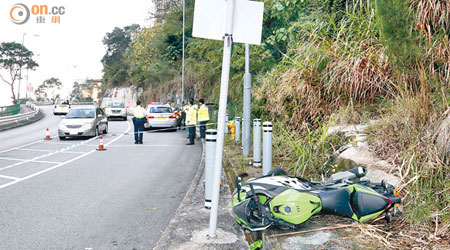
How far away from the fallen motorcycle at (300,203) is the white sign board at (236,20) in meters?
1.58

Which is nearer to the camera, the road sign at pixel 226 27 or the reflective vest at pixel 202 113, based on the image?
the road sign at pixel 226 27

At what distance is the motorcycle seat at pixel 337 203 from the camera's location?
11.0 ft

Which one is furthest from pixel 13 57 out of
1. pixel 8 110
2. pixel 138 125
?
pixel 138 125

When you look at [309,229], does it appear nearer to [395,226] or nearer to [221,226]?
[395,226]

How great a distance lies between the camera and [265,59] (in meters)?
13.8

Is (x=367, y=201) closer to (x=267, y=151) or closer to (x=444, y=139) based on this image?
(x=444, y=139)

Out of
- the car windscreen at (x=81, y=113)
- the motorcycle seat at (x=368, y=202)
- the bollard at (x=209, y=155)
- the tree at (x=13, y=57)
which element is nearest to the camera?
the motorcycle seat at (x=368, y=202)

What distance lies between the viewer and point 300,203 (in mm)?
3230

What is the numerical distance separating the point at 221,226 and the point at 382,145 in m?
2.44

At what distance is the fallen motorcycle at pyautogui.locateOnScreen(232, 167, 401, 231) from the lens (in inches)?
127

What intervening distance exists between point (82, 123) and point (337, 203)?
1353 centimetres

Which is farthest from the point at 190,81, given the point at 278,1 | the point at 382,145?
the point at 382,145

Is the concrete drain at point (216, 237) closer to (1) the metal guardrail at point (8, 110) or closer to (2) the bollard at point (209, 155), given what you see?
(2) the bollard at point (209, 155)

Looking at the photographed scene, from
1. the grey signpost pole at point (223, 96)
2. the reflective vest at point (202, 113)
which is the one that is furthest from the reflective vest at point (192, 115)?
the grey signpost pole at point (223, 96)
